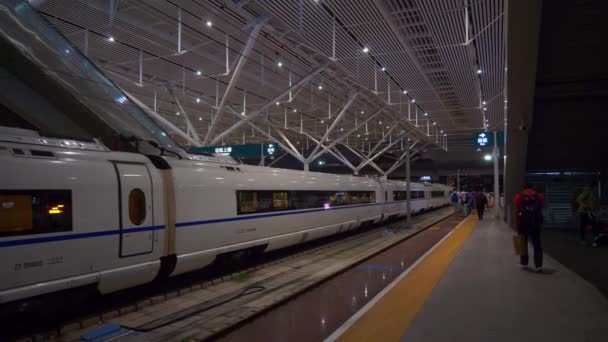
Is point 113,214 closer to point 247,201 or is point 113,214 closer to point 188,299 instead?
point 188,299

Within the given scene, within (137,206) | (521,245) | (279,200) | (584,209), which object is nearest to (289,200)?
(279,200)

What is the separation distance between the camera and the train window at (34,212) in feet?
14.9

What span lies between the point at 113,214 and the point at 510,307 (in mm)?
5601

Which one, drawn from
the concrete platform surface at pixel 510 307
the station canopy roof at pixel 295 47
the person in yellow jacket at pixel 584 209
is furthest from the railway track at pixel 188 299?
the station canopy roof at pixel 295 47

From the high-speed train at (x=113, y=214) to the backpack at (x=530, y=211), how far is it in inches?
210

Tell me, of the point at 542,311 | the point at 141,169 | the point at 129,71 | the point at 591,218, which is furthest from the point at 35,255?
the point at 129,71

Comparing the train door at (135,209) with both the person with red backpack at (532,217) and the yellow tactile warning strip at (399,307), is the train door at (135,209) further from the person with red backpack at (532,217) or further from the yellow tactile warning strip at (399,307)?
the person with red backpack at (532,217)

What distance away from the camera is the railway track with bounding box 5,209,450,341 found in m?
5.11

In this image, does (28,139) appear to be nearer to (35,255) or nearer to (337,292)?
→ (35,255)

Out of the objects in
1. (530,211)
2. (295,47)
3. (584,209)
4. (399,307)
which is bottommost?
(399,307)

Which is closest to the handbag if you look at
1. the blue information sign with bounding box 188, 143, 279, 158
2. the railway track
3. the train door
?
the railway track

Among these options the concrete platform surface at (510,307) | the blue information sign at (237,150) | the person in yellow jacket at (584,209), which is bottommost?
the concrete platform surface at (510,307)

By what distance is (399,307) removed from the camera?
5707mm

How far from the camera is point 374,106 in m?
28.6
